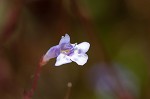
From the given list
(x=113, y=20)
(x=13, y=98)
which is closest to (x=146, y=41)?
(x=113, y=20)

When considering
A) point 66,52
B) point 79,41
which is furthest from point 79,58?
point 79,41

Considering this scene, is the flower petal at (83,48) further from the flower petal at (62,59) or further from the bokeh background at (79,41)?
the bokeh background at (79,41)

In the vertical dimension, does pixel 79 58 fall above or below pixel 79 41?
below

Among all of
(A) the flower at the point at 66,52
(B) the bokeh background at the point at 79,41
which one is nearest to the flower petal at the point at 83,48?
(A) the flower at the point at 66,52

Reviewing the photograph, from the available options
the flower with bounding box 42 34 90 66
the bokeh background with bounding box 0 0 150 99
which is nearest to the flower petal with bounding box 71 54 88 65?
the flower with bounding box 42 34 90 66

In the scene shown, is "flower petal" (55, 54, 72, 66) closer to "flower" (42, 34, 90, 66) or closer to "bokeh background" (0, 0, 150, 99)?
"flower" (42, 34, 90, 66)

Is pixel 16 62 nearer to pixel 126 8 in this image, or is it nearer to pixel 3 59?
pixel 3 59

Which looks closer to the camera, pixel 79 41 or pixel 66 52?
pixel 66 52

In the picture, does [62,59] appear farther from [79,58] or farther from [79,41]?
[79,41]

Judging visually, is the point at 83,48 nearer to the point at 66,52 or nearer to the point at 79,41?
the point at 66,52
